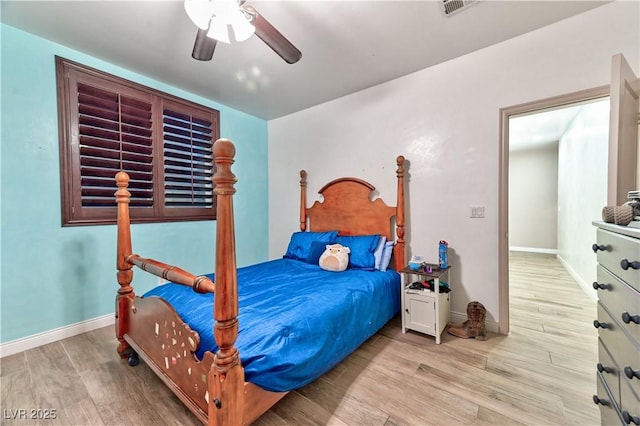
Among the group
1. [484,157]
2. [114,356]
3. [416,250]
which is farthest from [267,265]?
[484,157]

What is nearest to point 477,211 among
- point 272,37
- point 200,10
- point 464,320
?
point 464,320

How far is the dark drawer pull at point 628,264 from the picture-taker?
2.64 ft

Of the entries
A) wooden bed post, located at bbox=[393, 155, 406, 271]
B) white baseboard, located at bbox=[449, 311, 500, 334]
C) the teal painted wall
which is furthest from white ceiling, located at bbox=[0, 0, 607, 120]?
white baseboard, located at bbox=[449, 311, 500, 334]

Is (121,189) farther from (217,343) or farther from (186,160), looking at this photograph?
(217,343)

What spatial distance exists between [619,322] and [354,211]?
7.64ft

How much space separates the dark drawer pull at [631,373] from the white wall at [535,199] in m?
6.88

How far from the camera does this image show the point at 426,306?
222 cm

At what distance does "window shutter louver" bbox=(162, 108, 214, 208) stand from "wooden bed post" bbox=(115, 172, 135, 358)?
1123 millimetres

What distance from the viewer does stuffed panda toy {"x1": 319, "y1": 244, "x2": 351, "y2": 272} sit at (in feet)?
8.52

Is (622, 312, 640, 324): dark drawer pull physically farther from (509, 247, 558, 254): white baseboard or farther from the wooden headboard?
(509, 247, 558, 254): white baseboard

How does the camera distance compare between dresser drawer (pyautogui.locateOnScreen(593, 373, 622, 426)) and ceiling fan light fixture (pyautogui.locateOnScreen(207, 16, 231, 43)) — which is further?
ceiling fan light fixture (pyautogui.locateOnScreen(207, 16, 231, 43))

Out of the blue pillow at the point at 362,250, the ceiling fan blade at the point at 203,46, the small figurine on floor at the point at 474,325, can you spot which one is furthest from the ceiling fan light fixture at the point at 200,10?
the small figurine on floor at the point at 474,325

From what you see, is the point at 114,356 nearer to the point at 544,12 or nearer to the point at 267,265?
the point at 267,265

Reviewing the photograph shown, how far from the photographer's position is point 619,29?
1.81m
